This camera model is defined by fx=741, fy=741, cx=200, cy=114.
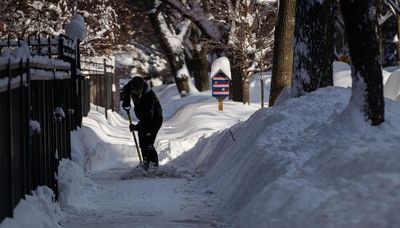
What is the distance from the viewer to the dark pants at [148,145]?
1248 cm

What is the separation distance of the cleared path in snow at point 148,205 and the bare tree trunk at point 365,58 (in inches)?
74.5

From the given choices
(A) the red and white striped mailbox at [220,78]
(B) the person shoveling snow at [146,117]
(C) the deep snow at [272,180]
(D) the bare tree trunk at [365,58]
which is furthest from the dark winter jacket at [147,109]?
(A) the red and white striped mailbox at [220,78]

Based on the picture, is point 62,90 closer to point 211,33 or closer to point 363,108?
point 363,108

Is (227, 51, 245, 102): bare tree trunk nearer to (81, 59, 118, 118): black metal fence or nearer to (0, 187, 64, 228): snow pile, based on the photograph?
(81, 59, 118, 118): black metal fence

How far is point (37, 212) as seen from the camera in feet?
20.6

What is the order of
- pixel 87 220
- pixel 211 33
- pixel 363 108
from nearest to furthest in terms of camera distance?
pixel 363 108 → pixel 87 220 → pixel 211 33

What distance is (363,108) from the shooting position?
6.87 metres

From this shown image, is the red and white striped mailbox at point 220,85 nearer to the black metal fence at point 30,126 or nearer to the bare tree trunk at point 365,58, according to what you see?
the black metal fence at point 30,126

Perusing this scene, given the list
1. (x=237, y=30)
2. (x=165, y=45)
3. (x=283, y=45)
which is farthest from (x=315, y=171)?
(x=165, y=45)

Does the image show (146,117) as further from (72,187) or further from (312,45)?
(72,187)

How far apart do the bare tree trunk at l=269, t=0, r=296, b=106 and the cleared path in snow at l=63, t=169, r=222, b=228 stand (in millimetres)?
4358

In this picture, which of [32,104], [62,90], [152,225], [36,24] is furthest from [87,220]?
[36,24]

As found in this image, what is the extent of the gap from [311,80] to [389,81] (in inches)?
289

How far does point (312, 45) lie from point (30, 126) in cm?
533
